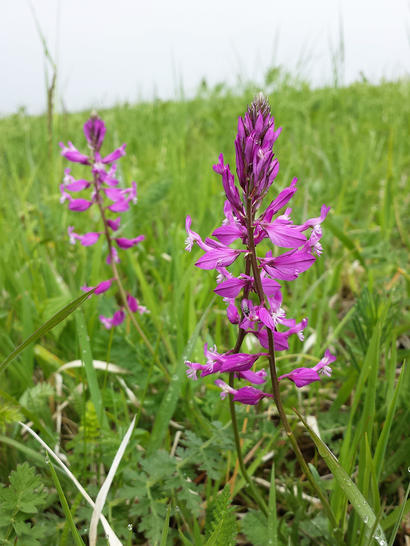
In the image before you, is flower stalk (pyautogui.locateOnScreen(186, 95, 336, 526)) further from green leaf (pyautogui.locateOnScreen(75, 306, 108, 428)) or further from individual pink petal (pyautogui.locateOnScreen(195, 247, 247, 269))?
green leaf (pyautogui.locateOnScreen(75, 306, 108, 428))

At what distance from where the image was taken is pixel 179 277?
113 inches

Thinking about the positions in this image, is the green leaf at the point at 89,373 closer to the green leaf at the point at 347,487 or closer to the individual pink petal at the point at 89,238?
the individual pink petal at the point at 89,238

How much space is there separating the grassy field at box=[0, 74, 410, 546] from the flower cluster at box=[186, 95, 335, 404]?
388mm

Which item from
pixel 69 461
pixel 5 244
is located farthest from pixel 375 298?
pixel 5 244

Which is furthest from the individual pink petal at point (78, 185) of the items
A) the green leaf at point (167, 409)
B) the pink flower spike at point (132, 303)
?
the green leaf at point (167, 409)

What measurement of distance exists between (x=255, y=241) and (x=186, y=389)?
1.16m

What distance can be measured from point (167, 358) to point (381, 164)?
350cm

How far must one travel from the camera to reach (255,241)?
4.37 ft

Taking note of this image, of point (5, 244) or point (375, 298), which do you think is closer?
point (375, 298)

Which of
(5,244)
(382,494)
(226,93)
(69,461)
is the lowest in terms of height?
(382,494)

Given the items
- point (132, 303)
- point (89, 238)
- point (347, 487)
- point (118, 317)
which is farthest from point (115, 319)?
point (347, 487)

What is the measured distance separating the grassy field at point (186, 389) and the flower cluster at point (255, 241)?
39 cm

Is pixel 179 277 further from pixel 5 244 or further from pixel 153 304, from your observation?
pixel 5 244

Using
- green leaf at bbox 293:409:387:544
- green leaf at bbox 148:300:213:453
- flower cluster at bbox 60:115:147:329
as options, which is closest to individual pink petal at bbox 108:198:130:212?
flower cluster at bbox 60:115:147:329
